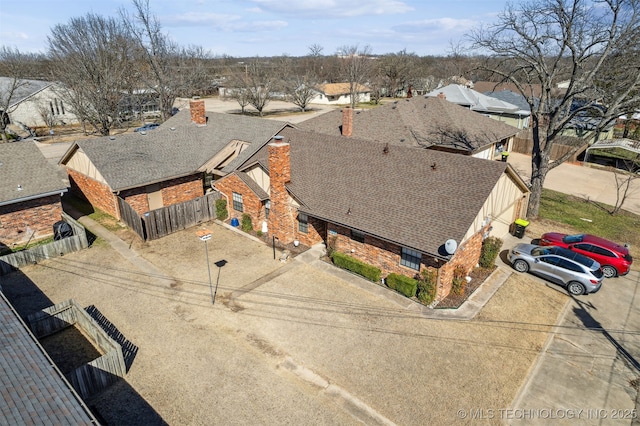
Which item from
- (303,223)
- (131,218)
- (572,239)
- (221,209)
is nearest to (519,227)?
(572,239)

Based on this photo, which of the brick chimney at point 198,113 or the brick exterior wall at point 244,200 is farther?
the brick chimney at point 198,113

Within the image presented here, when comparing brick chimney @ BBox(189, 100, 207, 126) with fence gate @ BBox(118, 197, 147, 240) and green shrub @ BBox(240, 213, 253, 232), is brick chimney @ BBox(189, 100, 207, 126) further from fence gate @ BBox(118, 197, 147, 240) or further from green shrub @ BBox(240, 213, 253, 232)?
green shrub @ BBox(240, 213, 253, 232)

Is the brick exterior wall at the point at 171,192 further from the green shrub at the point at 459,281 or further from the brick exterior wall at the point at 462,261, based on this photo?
the green shrub at the point at 459,281

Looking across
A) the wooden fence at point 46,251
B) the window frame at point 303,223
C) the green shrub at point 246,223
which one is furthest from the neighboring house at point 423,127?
the wooden fence at point 46,251

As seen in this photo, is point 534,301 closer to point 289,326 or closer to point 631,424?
point 631,424

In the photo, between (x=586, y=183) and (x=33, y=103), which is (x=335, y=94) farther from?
(x=586, y=183)

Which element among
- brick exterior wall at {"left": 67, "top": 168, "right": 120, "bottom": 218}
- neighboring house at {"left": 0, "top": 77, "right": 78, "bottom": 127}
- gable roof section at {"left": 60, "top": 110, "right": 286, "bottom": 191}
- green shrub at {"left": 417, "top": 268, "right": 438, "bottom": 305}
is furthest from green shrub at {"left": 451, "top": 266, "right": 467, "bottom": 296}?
neighboring house at {"left": 0, "top": 77, "right": 78, "bottom": 127}
